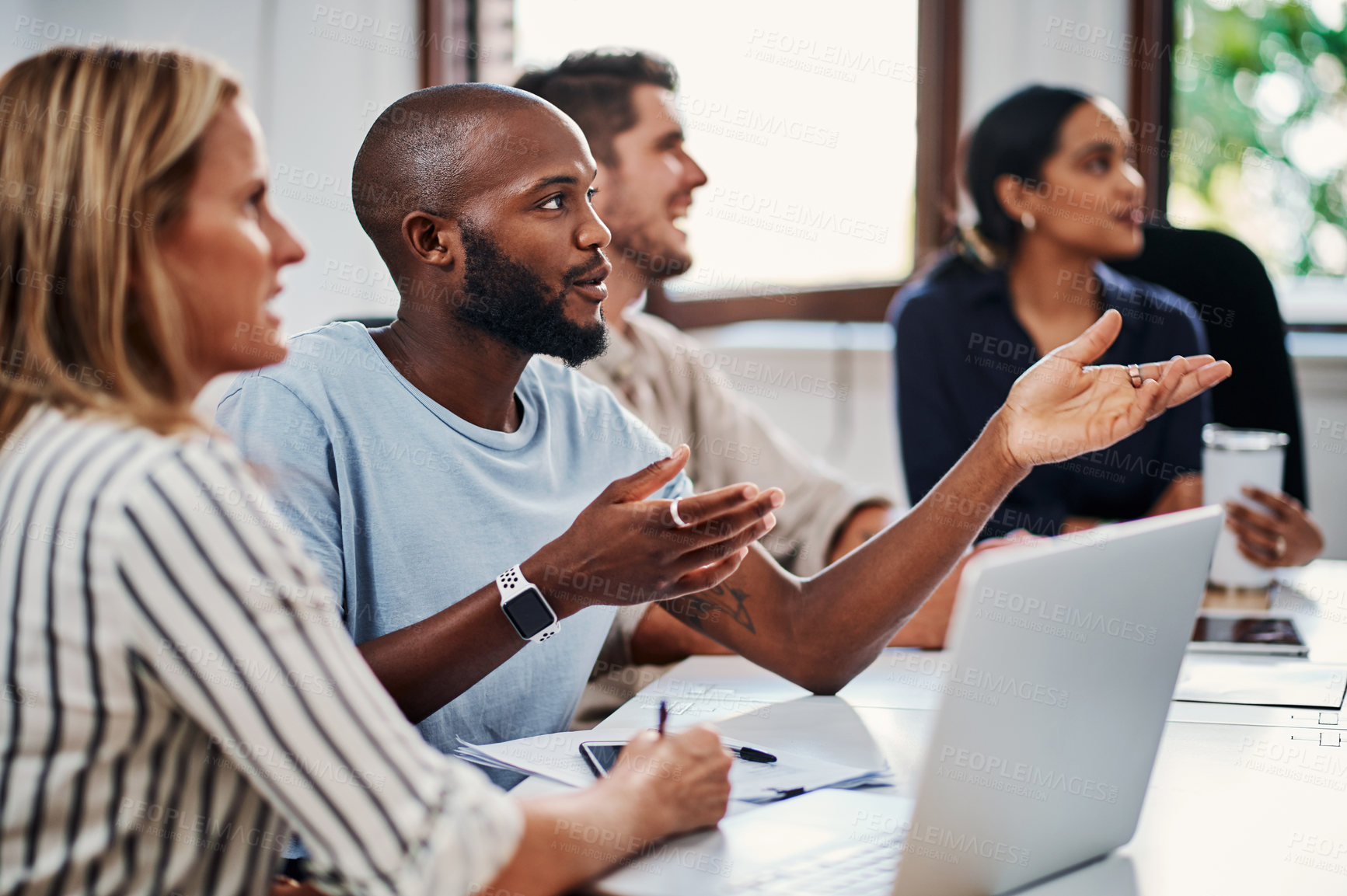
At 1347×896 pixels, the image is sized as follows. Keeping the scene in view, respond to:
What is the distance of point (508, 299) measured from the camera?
49.0 inches

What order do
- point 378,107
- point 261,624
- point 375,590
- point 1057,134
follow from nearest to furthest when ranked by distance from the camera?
point 261,624, point 375,590, point 1057,134, point 378,107

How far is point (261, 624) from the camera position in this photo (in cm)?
66

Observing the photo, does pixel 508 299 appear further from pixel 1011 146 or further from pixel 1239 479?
pixel 1011 146

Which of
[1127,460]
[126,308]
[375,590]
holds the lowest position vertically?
[1127,460]

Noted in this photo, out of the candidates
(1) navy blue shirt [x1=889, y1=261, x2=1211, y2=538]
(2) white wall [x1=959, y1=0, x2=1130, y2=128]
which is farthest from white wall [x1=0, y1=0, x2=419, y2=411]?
(2) white wall [x1=959, y1=0, x2=1130, y2=128]

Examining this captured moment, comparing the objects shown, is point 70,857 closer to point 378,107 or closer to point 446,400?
point 446,400

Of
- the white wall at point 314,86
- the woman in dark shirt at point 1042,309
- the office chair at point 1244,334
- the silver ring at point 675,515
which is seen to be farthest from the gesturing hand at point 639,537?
the white wall at point 314,86

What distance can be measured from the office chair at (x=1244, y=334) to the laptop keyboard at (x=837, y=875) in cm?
163

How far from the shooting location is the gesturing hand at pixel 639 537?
1.01 m

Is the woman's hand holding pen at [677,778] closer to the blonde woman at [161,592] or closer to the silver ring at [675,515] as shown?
the blonde woman at [161,592]

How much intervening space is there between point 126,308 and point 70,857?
1.04 ft

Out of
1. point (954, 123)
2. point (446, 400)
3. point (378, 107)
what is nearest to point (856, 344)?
point (954, 123)

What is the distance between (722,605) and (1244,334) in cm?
143

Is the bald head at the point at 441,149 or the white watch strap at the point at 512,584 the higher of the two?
the bald head at the point at 441,149
